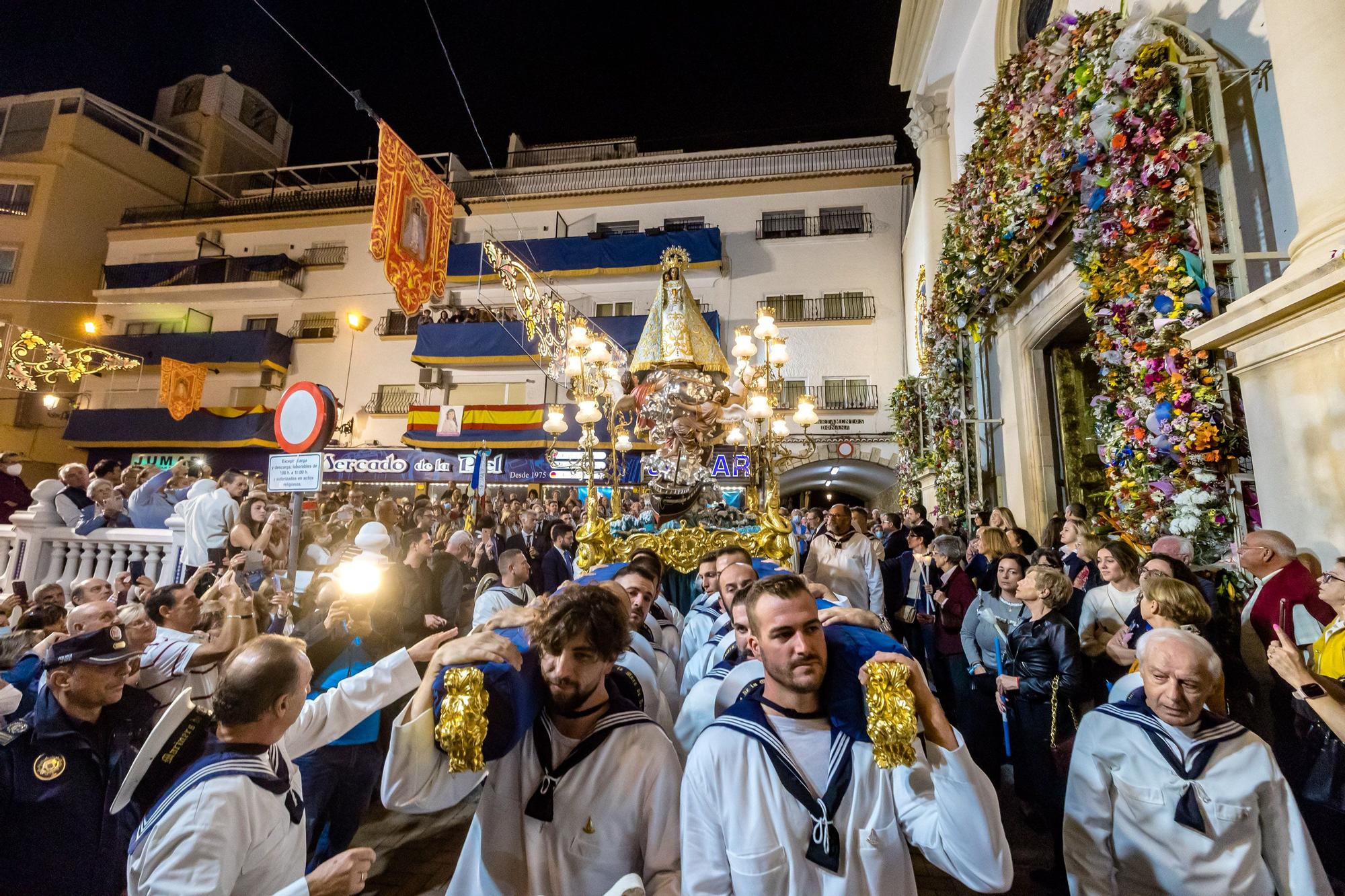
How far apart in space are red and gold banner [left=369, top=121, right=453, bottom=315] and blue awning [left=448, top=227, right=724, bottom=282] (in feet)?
36.4

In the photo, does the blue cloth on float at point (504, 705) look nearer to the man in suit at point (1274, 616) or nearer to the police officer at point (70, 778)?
the police officer at point (70, 778)

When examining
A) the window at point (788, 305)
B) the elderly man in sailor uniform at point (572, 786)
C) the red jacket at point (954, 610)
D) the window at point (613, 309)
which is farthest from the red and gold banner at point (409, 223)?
the window at point (788, 305)

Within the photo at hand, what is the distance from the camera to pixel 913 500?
448 inches

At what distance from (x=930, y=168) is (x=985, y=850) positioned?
45.1ft

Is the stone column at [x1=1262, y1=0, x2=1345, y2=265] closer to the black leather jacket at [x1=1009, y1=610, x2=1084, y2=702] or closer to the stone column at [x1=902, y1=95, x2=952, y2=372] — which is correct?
the black leather jacket at [x1=1009, y1=610, x2=1084, y2=702]

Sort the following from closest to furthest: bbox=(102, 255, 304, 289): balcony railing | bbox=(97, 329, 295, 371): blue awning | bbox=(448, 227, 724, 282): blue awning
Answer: bbox=(448, 227, 724, 282): blue awning
bbox=(97, 329, 295, 371): blue awning
bbox=(102, 255, 304, 289): balcony railing

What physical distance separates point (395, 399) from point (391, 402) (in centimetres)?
19

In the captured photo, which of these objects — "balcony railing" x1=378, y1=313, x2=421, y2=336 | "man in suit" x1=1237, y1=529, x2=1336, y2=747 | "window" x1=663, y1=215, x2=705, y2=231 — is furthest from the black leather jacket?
"balcony railing" x1=378, y1=313, x2=421, y2=336

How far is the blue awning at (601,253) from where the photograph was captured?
19703mm

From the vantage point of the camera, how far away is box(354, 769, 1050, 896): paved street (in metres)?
3.05

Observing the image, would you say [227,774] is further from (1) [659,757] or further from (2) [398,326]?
(2) [398,326]

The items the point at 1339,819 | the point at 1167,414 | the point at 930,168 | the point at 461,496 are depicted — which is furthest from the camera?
the point at 461,496

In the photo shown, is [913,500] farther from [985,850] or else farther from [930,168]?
[985,850]

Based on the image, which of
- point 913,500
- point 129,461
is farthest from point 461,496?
point 129,461
